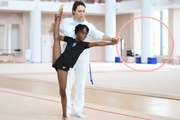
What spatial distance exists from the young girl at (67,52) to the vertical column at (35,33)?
24.9 meters

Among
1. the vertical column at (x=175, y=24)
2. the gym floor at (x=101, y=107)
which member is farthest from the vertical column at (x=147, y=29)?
the gym floor at (x=101, y=107)

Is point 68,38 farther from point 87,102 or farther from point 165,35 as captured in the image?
point 165,35

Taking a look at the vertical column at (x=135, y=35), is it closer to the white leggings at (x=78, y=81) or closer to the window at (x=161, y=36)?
the window at (x=161, y=36)

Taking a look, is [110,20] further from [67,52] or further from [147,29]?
[67,52]

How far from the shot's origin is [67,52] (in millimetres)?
4551

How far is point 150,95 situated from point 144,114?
7.35 feet

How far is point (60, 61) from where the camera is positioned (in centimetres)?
455

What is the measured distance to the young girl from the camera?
4.52m

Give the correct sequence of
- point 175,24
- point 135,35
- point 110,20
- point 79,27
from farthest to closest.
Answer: point 135,35
point 110,20
point 175,24
point 79,27

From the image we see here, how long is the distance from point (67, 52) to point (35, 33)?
2507 centimetres

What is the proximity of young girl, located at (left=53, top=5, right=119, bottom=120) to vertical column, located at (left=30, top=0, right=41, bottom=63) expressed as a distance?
2491 centimetres

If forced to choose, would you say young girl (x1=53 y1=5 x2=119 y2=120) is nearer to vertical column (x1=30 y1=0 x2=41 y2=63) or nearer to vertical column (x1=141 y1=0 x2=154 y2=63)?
vertical column (x1=141 y1=0 x2=154 y2=63)

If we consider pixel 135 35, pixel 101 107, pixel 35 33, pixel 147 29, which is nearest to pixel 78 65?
pixel 101 107

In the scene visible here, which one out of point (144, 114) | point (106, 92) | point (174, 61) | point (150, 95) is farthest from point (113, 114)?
point (174, 61)
